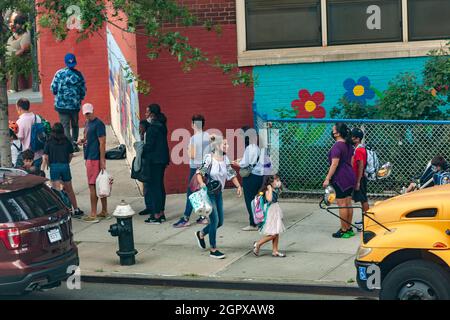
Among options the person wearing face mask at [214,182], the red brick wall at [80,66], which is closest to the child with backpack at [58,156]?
the person wearing face mask at [214,182]

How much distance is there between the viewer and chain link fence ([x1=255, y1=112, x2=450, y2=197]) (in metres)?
15.6


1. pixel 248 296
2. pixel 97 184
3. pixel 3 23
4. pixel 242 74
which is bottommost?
pixel 248 296

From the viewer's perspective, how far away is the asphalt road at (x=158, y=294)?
1160 centimetres

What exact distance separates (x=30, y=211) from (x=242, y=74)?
4.74 metres

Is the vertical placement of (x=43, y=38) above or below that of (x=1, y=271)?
above

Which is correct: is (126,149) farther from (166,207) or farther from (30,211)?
(30,211)

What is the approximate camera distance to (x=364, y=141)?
15953 millimetres

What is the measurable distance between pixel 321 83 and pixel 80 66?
7.26 metres

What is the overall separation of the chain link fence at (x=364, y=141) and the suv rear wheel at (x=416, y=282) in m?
6.14

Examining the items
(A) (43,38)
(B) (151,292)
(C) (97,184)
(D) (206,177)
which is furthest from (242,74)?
(A) (43,38)

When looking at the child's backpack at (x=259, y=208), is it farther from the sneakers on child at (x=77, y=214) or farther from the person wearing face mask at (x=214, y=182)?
the sneakers on child at (x=77, y=214)

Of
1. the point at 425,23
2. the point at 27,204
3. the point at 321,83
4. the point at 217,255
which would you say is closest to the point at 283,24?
the point at 321,83

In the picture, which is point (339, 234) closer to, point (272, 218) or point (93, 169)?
point (272, 218)

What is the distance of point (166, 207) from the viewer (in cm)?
1638
